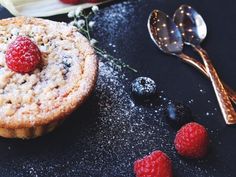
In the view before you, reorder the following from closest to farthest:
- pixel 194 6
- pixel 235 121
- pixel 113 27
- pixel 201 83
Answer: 1. pixel 235 121
2. pixel 201 83
3. pixel 113 27
4. pixel 194 6

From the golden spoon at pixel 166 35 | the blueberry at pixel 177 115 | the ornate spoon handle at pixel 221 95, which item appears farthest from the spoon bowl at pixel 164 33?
the blueberry at pixel 177 115

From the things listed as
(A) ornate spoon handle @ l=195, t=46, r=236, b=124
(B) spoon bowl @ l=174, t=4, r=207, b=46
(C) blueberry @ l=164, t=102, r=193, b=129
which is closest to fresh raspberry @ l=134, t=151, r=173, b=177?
(C) blueberry @ l=164, t=102, r=193, b=129

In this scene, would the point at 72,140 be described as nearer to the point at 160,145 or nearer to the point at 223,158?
the point at 160,145

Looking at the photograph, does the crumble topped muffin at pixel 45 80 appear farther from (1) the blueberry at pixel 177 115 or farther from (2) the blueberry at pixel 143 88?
(1) the blueberry at pixel 177 115

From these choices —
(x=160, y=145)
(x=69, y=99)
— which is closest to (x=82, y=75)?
(x=69, y=99)

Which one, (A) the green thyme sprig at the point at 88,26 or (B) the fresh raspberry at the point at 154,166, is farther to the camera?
(A) the green thyme sprig at the point at 88,26

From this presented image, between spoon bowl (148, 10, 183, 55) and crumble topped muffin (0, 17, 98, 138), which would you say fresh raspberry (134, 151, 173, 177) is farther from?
spoon bowl (148, 10, 183, 55)
